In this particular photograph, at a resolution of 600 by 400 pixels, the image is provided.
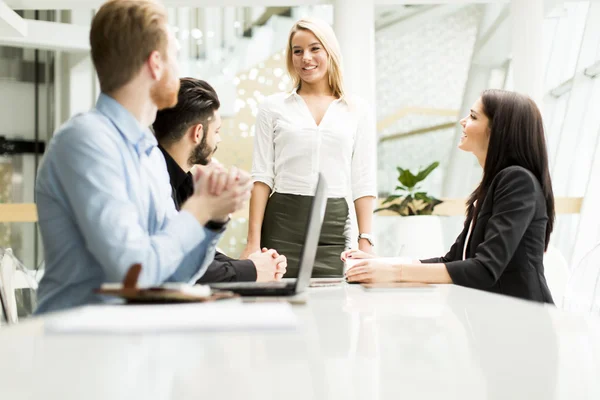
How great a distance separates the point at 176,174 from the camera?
2170mm

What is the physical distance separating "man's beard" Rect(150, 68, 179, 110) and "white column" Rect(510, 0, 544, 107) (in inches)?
172

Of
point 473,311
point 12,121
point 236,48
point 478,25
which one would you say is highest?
point 478,25

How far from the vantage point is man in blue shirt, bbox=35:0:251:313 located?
122cm

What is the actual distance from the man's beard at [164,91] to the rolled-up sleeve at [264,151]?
56.1 inches

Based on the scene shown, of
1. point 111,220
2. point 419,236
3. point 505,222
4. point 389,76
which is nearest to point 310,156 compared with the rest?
point 505,222

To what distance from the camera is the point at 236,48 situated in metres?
6.53

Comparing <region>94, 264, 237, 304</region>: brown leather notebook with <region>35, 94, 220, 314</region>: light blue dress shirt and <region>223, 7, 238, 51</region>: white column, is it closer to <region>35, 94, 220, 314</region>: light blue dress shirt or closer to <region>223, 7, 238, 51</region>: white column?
<region>35, 94, 220, 314</region>: light blue dress shirt

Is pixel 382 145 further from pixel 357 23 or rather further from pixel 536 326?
pixel 536 326

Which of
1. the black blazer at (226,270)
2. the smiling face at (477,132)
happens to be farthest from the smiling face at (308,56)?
the black blazer at (226,270)

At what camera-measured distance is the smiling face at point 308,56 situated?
2900mm

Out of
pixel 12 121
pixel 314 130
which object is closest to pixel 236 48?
pixel 12 121

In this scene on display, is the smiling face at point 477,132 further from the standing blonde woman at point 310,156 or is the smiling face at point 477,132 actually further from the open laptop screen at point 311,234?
the open laptop screen at point 311,234

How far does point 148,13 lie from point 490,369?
1.00 m

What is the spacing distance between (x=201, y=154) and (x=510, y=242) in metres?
1.00
